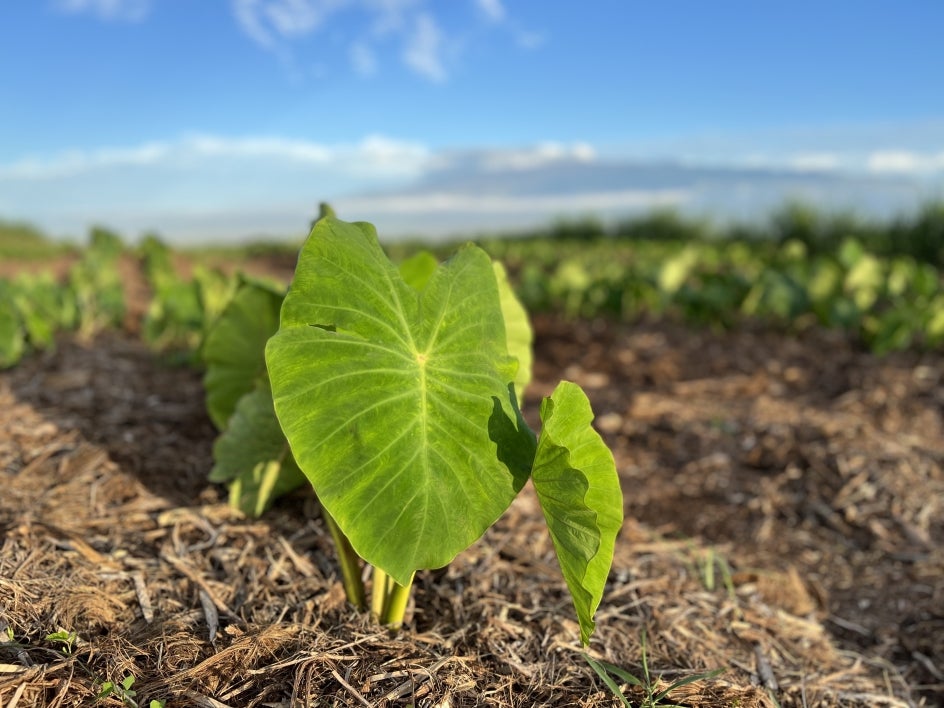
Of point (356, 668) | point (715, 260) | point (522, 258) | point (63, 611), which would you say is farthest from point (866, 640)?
point (522, 258)

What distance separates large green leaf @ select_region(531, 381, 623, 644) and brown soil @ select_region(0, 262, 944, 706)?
0.31m

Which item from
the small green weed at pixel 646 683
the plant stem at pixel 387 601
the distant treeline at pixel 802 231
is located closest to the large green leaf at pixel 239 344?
the plant stem at pixel 387 601

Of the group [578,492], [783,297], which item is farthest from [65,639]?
[783,297]

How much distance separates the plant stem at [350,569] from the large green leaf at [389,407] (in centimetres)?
37

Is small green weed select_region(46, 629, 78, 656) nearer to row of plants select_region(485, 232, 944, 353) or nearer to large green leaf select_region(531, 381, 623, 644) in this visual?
large green leaf select_region(531, 381, 623, 644)

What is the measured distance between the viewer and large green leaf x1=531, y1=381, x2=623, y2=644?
1.29 meters

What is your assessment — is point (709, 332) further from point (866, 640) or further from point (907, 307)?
point (866, 640)

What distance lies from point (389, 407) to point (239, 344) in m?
0.97

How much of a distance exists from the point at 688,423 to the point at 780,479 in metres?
0.68

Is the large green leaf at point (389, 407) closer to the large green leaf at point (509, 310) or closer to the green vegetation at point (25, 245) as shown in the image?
the large green leaf at point (509, 310)

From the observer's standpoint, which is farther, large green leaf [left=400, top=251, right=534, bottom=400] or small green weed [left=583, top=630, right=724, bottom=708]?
large green leaf [left=400, top=251, right=534, bottom=400]

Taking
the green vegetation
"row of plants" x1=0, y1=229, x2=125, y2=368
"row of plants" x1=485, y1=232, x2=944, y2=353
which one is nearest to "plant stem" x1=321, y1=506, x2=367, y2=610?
"row of plants" x1=0, y1=229, x2=125, y2=368

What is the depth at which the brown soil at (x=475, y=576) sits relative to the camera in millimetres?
1490

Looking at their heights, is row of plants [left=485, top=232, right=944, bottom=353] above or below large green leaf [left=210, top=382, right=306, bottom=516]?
below
